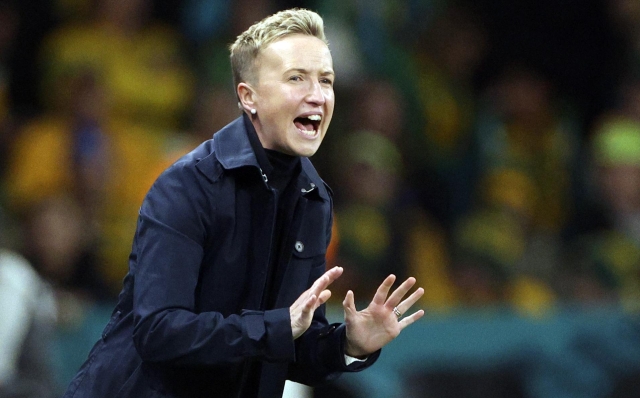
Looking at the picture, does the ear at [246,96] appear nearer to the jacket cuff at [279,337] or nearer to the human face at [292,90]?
the human face at [292,90]

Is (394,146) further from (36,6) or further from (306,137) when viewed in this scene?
(306,137)

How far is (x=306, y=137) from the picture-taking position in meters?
2.99

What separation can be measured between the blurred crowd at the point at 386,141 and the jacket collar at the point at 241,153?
2175 millimetres

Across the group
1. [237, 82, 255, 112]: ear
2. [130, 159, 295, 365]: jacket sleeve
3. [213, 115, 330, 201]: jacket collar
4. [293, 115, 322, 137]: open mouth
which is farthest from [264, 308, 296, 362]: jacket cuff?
[237, 82, 255, 112]: ear

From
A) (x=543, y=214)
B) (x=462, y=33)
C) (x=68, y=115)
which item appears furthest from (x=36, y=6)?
(x=543, y=214)

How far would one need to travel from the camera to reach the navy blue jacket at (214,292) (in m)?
2.72

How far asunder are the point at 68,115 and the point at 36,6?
1.06 m

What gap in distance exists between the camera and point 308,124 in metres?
3.05

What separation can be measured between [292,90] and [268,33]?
172 mm

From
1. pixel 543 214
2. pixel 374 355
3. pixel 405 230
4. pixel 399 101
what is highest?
pixel 399 101

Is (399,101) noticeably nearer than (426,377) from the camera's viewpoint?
No

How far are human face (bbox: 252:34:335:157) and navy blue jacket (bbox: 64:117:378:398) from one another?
0.10 metres

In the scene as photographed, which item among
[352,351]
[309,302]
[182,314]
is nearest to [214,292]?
[182,314]

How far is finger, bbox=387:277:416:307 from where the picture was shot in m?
2.92
